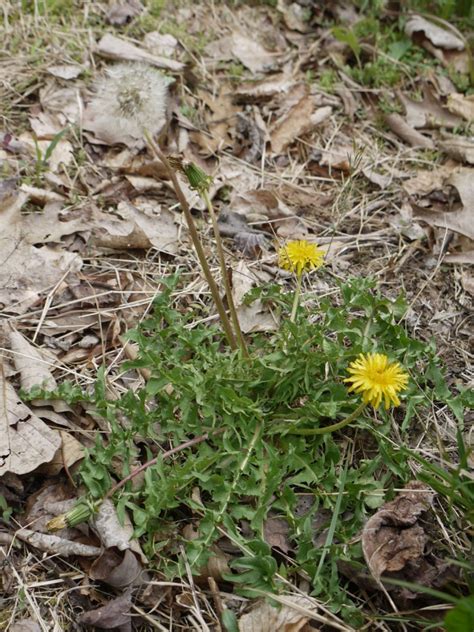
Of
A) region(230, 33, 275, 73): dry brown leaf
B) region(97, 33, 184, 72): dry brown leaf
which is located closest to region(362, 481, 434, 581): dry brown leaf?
region(97, 33, 184, 72): dry brown leaf

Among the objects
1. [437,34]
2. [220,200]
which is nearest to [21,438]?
[220,200]

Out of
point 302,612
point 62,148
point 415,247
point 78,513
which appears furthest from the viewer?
point 62,148

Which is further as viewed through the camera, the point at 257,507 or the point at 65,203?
the point at 65,203

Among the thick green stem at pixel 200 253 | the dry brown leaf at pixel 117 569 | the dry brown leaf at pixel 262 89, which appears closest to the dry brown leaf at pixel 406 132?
the dry brown leaf at pixel 262 89

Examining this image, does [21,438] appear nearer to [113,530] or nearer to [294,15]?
[113,530]

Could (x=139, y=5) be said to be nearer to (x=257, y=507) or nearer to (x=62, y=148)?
(x=62, y=148)

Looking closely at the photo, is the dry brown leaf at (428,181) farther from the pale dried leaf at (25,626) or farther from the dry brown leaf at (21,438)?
the pale dried leaf at (25,626)

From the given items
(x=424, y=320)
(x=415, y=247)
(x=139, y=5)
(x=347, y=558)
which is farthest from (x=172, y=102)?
(x=347, y=558)
